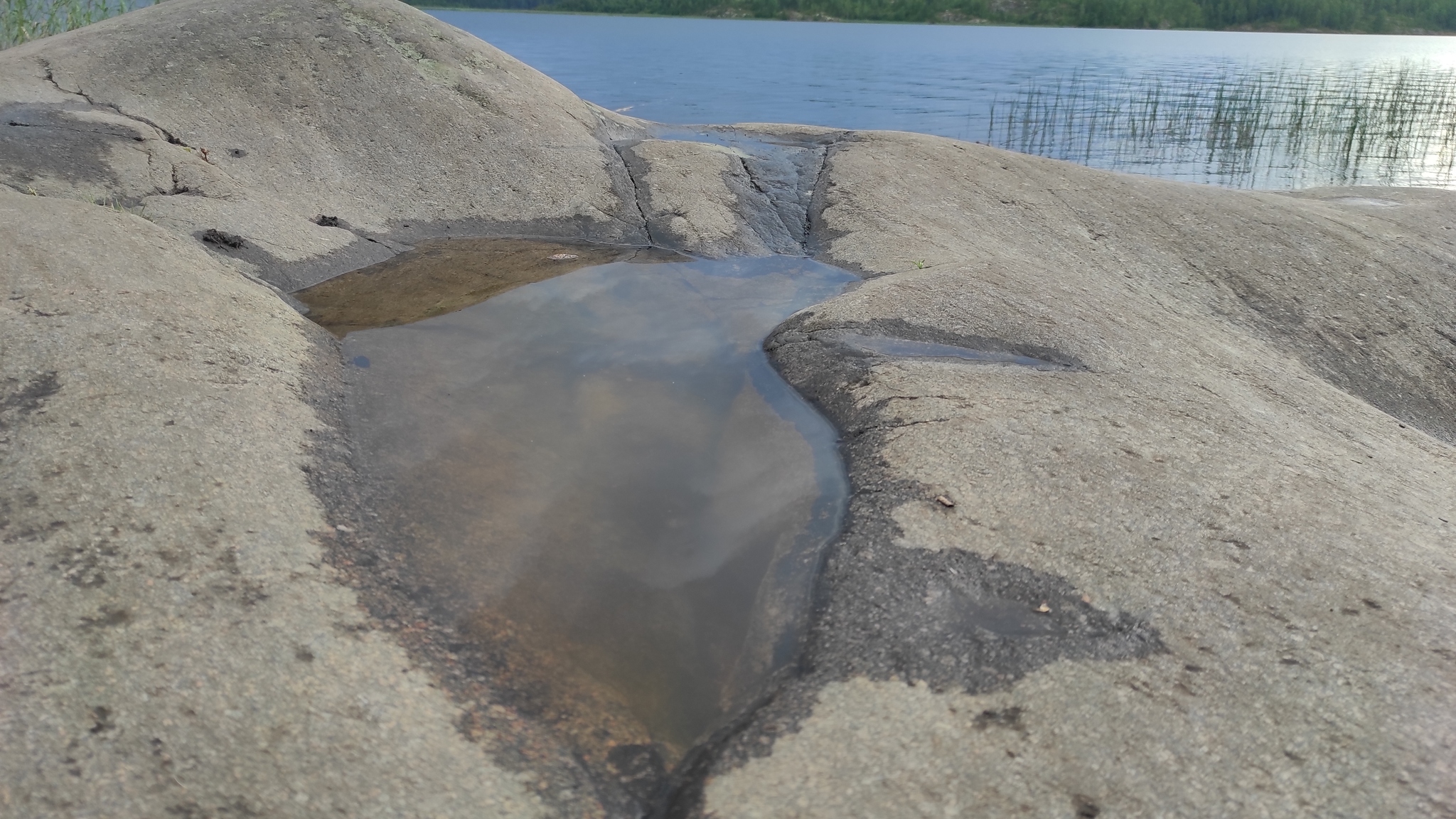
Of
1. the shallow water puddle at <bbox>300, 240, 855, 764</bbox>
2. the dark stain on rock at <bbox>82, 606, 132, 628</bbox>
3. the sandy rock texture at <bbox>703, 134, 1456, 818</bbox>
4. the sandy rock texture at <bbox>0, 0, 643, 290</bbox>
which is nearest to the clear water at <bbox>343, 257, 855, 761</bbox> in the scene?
the shallow water puddle at <bbox>300, 240, 855, 764</bbox>

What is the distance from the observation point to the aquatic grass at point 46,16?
10164 millimetres

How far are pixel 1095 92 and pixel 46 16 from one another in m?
23.3

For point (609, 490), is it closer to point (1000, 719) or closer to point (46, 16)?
point (1000, 719)

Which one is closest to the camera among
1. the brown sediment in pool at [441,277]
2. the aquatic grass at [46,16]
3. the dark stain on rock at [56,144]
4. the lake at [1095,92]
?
the brown sediment in pool at [441,277]

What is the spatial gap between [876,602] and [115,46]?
7410mm

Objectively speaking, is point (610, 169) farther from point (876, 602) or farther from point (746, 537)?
point (876, 602)

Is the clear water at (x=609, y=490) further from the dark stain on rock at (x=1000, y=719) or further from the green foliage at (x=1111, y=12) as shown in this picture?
the green foliage at (x=1111, y=12)

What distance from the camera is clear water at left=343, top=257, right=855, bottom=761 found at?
277 centimetres

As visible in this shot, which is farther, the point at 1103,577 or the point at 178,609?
the point at 1103,577

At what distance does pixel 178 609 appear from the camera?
8.19 feet

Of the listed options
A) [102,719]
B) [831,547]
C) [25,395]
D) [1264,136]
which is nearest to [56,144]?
[25,395]

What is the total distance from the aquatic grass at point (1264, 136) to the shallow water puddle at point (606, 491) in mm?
12989

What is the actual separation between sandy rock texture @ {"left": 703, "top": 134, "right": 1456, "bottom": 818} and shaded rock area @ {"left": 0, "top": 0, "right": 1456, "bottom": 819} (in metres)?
0.01

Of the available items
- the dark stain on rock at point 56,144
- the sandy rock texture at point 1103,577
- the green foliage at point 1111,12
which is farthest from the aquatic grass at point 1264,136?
the green foliage at point 1111,12
